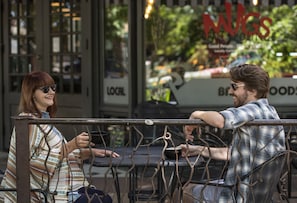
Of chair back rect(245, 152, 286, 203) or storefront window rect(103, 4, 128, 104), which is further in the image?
storefront window rect(103, 4, 128, 104)

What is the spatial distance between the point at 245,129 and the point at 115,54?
4678 millimetres

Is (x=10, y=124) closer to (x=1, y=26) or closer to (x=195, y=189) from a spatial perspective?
(x=1, y=26)

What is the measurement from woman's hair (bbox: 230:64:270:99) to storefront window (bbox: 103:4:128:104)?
422 centimetres

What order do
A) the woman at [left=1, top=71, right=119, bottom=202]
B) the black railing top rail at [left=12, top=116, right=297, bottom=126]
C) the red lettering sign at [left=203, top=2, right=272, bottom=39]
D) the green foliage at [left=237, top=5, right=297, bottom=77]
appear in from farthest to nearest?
the green foliage at [left=237, top=5, right=297, bottom=77]
the red lettering sign at [left=203, top=2, right=272, bottom=39]
the woman at [left=1, top=71, right=119, bottom=202]
the black railing top rail at [left=12, top=116, right=297, bottom=126]

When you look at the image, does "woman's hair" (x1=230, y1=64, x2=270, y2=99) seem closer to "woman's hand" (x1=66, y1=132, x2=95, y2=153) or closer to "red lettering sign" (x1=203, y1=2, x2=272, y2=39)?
"woman's hand" (x1=66, y1=132, x2=95, y2=153)

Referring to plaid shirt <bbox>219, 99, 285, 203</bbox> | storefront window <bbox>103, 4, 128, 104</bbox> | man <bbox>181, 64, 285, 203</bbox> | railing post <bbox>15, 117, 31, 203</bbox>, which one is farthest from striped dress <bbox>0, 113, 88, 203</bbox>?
storefront window <bbox>103, 4, 128, 104</bbox>

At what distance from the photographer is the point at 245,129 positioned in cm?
320

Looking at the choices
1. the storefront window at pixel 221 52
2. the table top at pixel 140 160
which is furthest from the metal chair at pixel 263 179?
the storefront window at pixel 221 52

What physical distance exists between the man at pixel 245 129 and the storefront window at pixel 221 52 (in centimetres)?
418

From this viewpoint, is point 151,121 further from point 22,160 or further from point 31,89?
point 31,89

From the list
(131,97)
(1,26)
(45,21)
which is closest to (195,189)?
(131,97)

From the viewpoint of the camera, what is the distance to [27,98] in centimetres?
372

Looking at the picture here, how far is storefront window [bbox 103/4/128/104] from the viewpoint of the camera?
7.57 meters

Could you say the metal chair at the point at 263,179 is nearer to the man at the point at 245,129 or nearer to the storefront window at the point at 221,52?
the man at the point at 245,129
